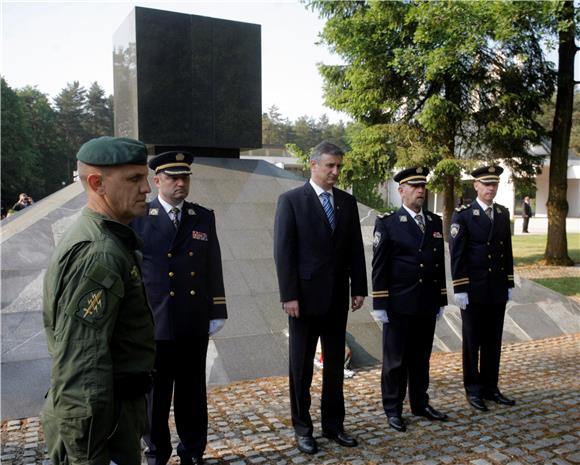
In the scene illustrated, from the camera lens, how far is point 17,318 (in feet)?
18.6

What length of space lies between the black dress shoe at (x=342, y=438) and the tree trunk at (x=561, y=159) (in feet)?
41.1

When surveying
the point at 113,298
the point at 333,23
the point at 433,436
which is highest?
the point at 333,23

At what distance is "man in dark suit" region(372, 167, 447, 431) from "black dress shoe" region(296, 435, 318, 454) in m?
0.83

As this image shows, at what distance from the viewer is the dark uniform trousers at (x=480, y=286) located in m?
5.01

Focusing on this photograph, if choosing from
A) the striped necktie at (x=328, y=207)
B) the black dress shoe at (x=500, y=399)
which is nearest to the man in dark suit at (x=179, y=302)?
the striped necktie at (x=328, y=207)

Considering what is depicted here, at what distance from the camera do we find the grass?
10680 mm

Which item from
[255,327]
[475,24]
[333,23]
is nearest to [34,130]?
[333,23]

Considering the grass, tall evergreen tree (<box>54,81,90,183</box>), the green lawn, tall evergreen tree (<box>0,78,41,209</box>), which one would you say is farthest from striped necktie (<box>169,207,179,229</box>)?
tall evergreen tree (<box>54,81,90,183</box>)

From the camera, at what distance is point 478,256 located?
508 centimetres

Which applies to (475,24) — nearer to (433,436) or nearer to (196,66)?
(196,66)

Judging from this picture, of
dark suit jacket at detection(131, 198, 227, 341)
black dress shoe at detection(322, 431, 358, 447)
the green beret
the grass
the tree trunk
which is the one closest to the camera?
the green beret

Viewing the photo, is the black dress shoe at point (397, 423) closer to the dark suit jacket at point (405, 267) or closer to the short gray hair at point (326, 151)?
the dark suit jacket at point (405, 267)

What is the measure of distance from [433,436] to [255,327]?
2.53m

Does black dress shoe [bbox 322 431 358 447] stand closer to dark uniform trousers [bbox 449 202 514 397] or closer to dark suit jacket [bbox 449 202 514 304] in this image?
dark uniform trousers [bbox 449 202 514 397]
